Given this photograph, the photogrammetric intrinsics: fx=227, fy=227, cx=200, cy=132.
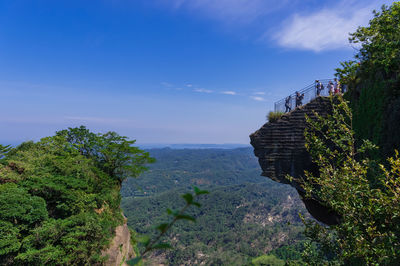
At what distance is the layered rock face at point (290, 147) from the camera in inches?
586

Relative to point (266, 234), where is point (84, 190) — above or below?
above

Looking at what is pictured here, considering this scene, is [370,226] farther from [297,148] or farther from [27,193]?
[27,193]

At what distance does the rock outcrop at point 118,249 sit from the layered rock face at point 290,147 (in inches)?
425

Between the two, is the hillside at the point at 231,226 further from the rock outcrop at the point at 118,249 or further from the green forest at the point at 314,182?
the rock outcrop at the point at 118,249

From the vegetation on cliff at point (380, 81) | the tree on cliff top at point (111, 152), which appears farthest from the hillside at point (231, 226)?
the vegetation on cliff at point (380, 81)

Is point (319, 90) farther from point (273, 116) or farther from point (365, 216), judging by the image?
point (365, 216)

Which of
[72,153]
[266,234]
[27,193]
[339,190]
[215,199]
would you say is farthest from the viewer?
[215,199]

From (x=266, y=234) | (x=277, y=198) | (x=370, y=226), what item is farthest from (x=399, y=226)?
(x=277, y=198)

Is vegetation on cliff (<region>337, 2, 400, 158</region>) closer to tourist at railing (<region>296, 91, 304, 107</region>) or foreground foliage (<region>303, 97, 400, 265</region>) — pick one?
tourist at railing (<region>296, 91, 304, 107</region>)

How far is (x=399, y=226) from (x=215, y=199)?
16625 cm

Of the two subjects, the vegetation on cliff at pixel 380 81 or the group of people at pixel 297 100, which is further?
the group of people at pixel 297 100

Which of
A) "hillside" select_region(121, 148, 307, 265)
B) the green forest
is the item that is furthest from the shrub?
"hillside" select_region(121, 148, 307, 265)

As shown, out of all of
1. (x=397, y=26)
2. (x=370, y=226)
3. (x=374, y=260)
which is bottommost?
(x=374, y=260)

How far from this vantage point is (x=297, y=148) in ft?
50.0
